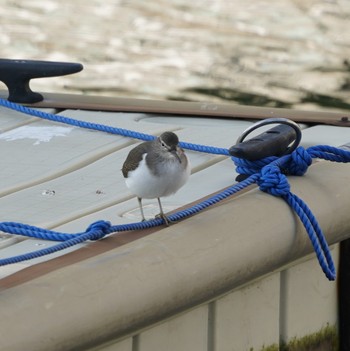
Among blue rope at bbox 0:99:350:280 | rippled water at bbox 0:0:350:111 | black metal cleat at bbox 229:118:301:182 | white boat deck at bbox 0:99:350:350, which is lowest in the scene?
rippled water at bbox 0:0:350:111

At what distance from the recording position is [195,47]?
41.5 feet

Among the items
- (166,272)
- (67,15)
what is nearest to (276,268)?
(166,272)

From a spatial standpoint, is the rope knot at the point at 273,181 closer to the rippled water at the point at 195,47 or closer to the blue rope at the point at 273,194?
the blue rope at the point at 273,194

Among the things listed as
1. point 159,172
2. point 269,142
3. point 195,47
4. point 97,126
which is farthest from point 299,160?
point 195,47

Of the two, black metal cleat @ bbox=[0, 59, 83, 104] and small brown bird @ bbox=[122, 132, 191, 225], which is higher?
small brown bird @ bbox=[122, 132, 191, 225]

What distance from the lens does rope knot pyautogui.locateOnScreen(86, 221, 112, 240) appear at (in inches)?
160

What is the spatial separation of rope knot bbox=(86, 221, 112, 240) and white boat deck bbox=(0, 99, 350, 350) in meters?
0.03

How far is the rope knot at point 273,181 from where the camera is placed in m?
4.41

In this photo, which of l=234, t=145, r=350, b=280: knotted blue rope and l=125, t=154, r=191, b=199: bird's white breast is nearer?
l=125, t=154, r=191, b=199: bird's white breast

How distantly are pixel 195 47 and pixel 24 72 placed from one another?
21.8 feet

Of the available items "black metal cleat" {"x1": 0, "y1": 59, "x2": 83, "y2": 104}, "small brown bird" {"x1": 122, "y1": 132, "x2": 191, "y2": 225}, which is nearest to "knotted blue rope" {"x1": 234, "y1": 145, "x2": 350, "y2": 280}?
"small brown bird" {"x1": 122, "y1": 132, "x2": 191, "y2": 225}

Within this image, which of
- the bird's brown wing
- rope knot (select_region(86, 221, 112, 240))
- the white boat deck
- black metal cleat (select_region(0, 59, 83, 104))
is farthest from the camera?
black metal cleat (select_region(0, 59, 83, 104))

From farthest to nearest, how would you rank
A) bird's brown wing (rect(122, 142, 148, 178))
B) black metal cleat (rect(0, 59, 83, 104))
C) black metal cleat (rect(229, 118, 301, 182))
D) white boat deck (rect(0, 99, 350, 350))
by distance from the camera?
black metal cleat (rect(0, 59, 83, 104))
black metal cleat (rect(229, 118, 301, 182))
white boat deck (rect(0, 99, 350, 350))
bird's brown wing (rect(122, 142, 148, 178))

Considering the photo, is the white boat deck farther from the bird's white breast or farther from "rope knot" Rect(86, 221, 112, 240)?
the bird's white breast
